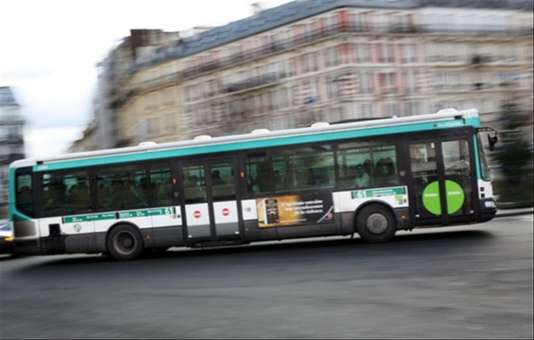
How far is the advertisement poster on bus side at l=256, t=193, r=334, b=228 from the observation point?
1512 cm

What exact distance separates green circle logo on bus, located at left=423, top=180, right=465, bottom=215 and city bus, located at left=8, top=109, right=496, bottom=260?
2 centimetres

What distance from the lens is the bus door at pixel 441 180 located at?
48.3ft

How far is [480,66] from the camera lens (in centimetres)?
5744

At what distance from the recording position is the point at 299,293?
9531mm

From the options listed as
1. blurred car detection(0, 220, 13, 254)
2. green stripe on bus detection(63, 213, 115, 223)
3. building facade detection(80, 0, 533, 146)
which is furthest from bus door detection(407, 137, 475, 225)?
building facade detection(80, 0, 533, 146)

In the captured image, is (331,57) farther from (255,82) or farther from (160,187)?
(160,187)

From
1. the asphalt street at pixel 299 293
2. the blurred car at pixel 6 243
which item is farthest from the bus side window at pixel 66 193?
the blurred car at pixel 6 243

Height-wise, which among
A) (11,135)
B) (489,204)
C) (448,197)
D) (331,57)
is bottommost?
(489,204)

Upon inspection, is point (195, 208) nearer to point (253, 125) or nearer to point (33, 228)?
point (33, 228)

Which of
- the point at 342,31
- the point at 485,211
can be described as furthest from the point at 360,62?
the point at 485,211

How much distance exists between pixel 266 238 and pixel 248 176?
146 centimetres

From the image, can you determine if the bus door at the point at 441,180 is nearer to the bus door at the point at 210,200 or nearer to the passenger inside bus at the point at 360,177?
the passenger inside bus at the point at 360,177

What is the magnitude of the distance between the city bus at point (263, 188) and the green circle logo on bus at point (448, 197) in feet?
0.07

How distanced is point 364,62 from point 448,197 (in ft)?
132
